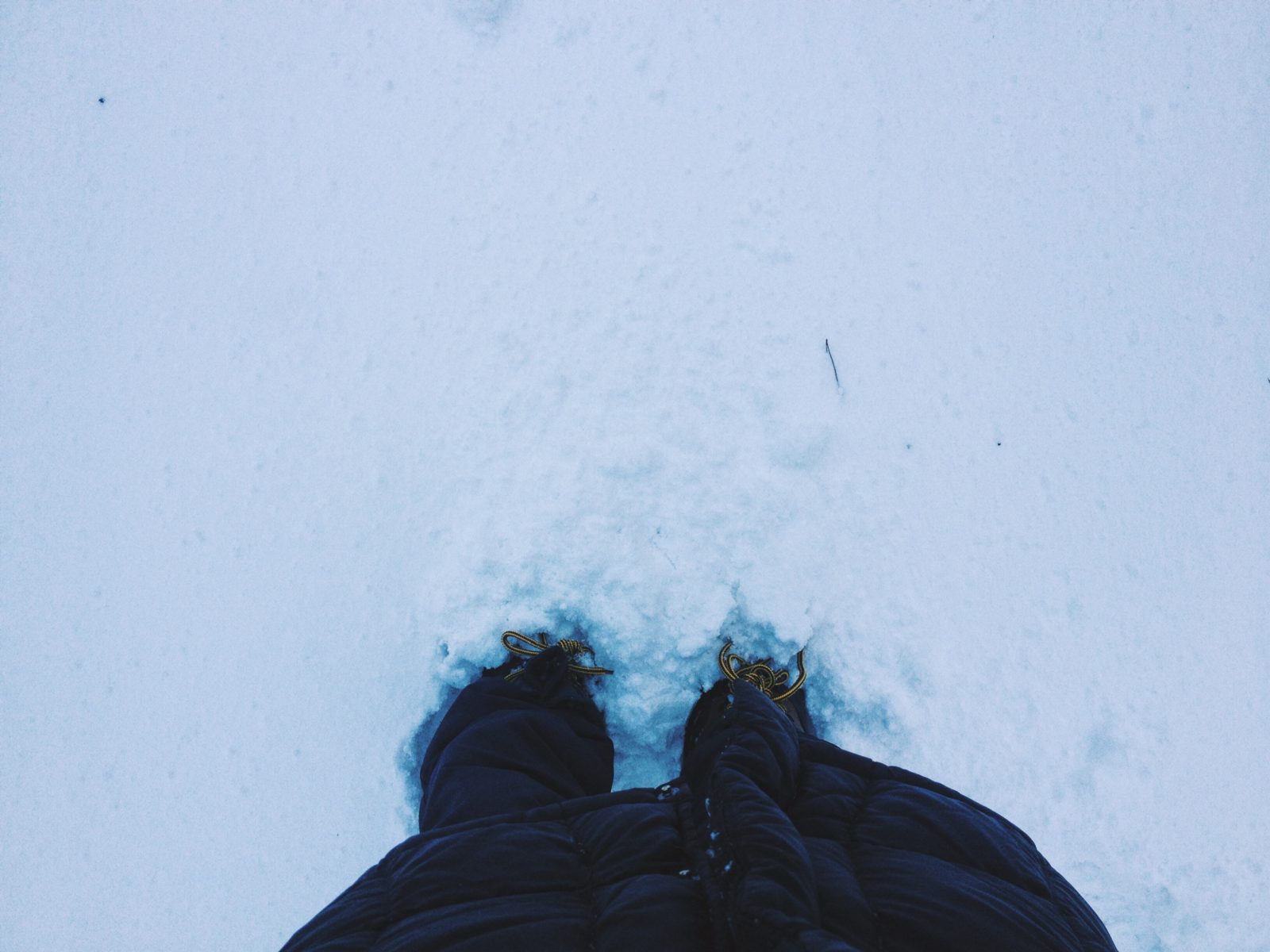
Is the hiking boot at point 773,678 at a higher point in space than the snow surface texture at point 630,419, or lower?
lower

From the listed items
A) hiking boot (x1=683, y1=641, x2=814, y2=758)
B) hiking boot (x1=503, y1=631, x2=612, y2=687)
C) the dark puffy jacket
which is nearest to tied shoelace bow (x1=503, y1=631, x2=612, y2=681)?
hiking boot (x1=503, y1=631, x2=612, y2=687)

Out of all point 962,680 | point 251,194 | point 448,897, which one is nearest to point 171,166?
point 251,194

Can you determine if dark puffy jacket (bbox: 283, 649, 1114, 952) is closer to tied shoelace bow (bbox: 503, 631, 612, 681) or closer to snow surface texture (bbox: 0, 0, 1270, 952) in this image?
tied shoelace bow (bbox: 503, 631, 612, 681)


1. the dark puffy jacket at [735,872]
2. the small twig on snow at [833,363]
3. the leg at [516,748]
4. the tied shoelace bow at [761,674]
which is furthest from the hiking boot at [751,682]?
the small twig on snow at [833,363]

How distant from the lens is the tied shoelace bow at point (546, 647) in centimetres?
151

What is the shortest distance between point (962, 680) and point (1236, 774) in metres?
0.64

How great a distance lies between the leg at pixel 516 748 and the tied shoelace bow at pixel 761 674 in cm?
30

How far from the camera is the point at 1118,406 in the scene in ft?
5.45

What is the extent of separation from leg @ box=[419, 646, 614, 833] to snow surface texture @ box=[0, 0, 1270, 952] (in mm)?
127

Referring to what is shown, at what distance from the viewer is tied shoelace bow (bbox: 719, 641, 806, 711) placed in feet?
4.85

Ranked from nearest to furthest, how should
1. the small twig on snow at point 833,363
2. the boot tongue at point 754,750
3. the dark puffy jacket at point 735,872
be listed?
1. the dark puffy jacket at point 735,872
2. the boot tongue at point 754,750
3. the small twig on snow at point 833,363

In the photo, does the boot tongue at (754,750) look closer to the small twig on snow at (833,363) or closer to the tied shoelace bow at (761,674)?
the tied shoelace bow at (761,674)

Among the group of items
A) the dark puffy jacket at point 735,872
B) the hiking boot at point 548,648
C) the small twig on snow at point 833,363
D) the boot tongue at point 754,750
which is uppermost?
the small twig on snow at point 833,363

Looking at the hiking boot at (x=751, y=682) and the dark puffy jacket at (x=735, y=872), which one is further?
the hiking boot at (x=751, y=682)
